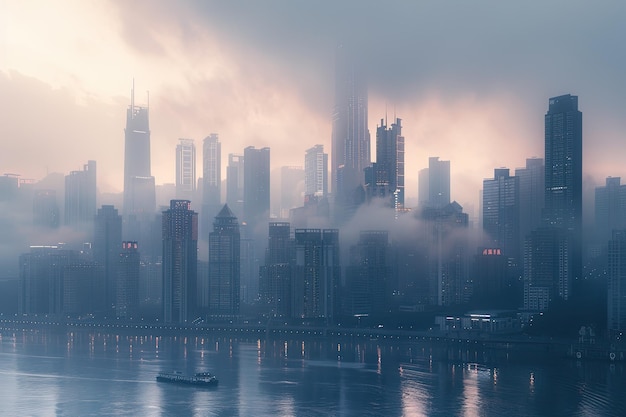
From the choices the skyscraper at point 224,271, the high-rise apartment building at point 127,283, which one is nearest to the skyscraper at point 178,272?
the skyscraper at point 224,271

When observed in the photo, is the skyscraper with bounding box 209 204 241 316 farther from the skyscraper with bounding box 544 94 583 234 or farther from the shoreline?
the skyscraper with bounding box 544 94 583 234

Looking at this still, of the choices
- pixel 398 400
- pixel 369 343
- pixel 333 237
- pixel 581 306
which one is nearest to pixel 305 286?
pixel 333 237

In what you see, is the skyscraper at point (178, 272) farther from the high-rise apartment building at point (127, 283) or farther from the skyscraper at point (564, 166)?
the skyscraper at point (564, 166)

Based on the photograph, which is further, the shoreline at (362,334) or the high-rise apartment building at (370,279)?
the high-rise apartment building at (370,279)

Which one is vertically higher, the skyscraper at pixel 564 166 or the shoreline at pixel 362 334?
the skyscraper at pixel 564 166

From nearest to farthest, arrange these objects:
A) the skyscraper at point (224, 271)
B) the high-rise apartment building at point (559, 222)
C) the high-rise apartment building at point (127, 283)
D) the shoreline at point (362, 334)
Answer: the shoreline at point (362, 334), the high-rise apartment building at point (559, 222), the skyscraper at point (224, 271), the high-rise apartment building at point (127, 283)

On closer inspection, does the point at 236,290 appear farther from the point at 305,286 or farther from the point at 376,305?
the point at 376,305

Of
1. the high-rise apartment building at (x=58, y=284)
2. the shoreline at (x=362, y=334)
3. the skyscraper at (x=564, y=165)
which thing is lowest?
the shoreline at (x=362, y=334)
